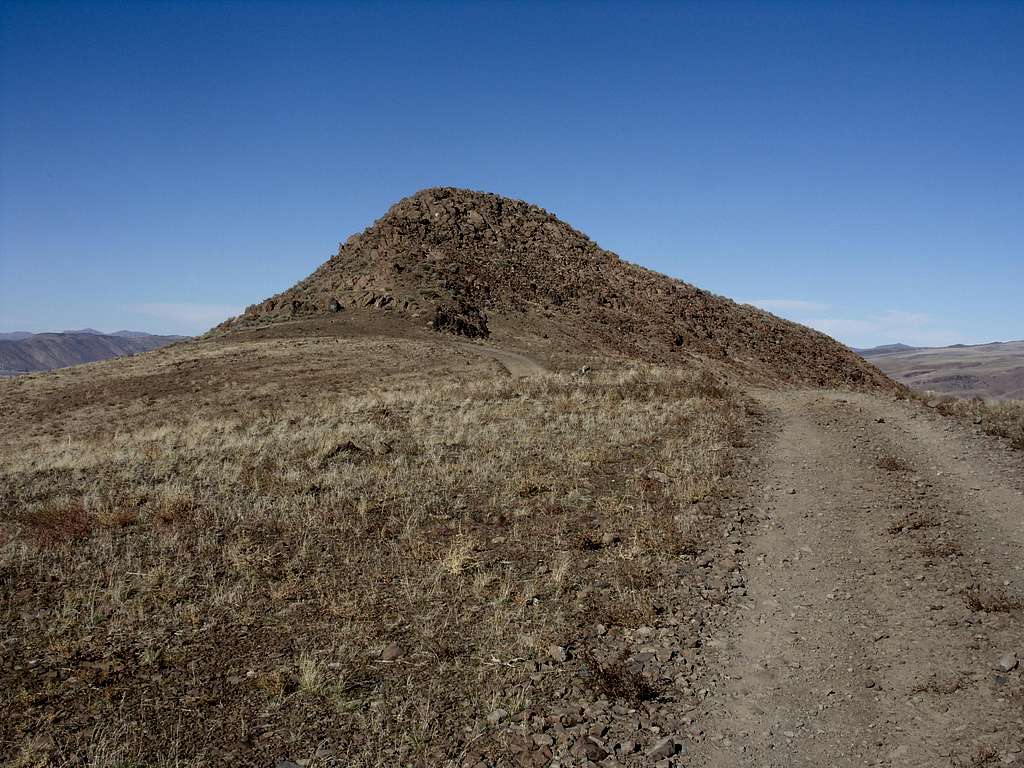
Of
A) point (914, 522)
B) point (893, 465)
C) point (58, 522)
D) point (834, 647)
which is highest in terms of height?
point (893, 465)

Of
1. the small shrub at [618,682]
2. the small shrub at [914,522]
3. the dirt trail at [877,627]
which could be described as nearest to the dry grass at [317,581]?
the small shrub at [618,682]

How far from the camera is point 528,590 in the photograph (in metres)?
7.68

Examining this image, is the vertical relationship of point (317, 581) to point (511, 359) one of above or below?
below

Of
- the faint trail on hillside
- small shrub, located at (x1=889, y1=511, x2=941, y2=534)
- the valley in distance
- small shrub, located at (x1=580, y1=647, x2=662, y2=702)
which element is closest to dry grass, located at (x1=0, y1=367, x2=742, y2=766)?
the valley in distance

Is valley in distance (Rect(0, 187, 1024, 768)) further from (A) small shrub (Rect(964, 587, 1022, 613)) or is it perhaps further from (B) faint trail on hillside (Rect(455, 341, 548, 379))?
(B) faint trail on hillside (Rect(455, 341, 548, 379))

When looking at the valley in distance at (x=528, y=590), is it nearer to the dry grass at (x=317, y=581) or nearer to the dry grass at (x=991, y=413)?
the dry grass at (x=317, y=581)

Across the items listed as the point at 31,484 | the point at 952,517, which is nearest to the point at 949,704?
the point at 952,517

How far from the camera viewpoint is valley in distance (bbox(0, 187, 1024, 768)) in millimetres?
5109

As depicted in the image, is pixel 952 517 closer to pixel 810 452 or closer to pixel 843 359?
pixel 810 452

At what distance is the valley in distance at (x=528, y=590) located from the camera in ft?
16.8

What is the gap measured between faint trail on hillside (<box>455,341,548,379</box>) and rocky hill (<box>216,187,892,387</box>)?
4.11 m

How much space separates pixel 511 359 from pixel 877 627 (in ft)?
106

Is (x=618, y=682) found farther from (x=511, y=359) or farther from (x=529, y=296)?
(x=529, y=296)

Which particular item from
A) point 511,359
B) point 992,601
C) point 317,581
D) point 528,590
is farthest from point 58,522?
point 511,359
